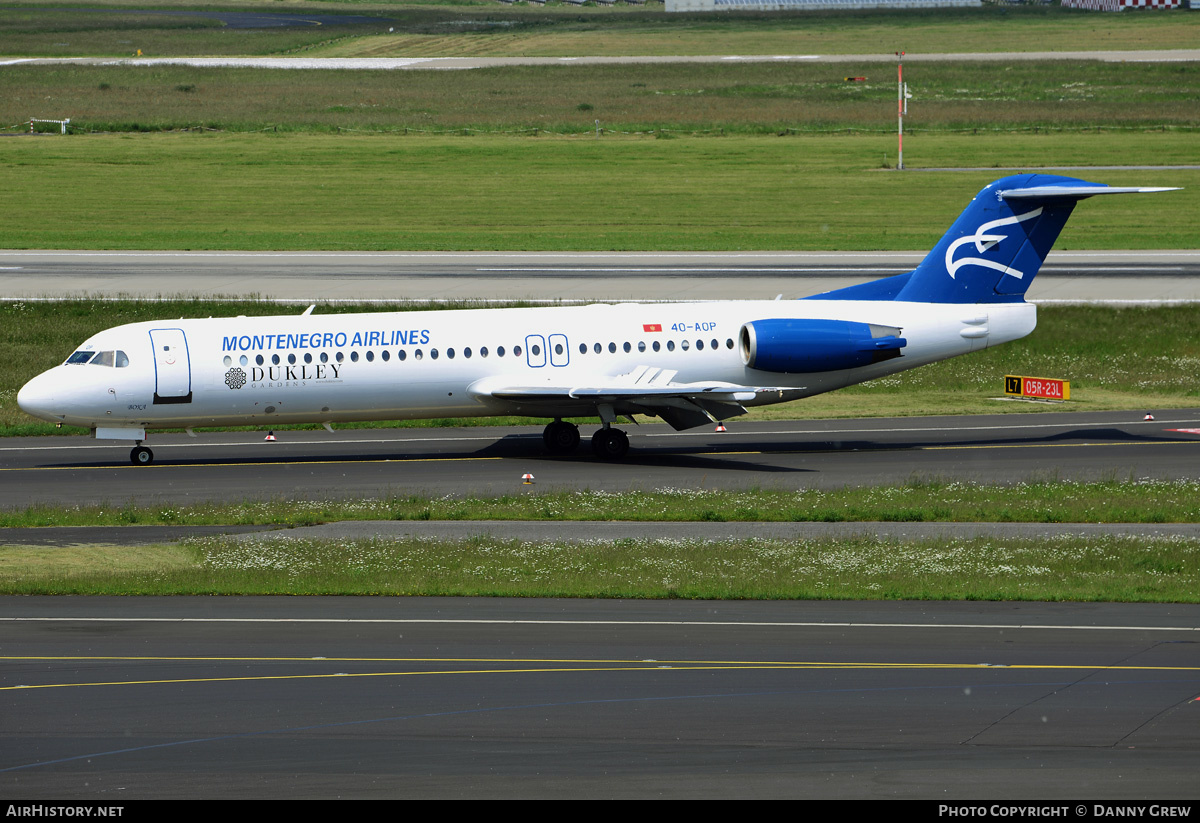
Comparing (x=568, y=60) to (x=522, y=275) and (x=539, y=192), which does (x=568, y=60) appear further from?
(x=522, y=275)

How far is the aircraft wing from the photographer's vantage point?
32.7 metres

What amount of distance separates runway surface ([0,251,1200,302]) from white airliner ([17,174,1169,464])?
1579 centimetres

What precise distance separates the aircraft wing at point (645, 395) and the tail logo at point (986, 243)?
5.61m

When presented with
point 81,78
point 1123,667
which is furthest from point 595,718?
point 81,78

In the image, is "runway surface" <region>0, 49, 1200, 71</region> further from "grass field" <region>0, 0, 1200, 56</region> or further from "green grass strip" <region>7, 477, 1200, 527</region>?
"green grass strip" <region>7, 477, 1200, 527</region>

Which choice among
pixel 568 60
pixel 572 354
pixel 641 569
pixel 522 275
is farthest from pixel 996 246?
pixel 568 60

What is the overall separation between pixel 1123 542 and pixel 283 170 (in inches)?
2792

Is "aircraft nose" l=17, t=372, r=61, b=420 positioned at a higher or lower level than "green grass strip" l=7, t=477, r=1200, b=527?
higher

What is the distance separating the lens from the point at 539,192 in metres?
79.8

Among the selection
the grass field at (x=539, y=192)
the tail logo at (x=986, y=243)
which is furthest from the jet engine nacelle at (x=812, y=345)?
the grass field at (x=539, y=192)

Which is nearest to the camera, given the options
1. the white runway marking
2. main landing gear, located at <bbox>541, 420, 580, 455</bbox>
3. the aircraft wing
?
the white runway marking

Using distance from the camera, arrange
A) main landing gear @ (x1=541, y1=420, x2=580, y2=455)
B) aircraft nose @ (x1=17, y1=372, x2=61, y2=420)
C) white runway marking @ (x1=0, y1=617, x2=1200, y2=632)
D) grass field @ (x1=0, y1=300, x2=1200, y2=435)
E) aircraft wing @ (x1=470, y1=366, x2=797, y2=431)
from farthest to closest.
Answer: grass field @ (x1=0, y1=300, x2=1200, y2=435) < main landing gear @ (x1=541, y1=420, x2=580, y2=455) < aircraft wing @ (x1=470, y1=366, x2=797, y2=431) < aircraft nose @ (x1=17, y1=372, x2=61, y2=420) < white runway marking @ (x1=0, y1=617, x2=1200, y2=632)

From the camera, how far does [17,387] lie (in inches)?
1713

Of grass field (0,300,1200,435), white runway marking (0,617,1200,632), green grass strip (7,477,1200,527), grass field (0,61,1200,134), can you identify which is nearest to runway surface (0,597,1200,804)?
white runway marking (0,617,1200,632)
